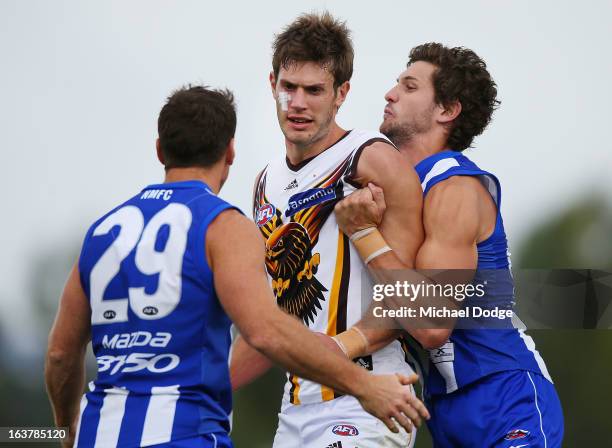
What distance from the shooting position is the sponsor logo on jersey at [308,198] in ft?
21.7

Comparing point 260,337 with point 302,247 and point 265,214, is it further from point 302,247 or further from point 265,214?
point 265,214

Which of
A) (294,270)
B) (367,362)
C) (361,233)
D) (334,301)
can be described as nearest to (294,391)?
(367,362)

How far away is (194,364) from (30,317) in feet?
122

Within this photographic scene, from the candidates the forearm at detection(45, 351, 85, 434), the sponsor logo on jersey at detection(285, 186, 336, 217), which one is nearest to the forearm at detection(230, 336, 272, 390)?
the sponsor logo on jersey at detection(285, 186, 336, 217)

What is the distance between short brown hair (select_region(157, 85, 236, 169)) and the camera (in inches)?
209

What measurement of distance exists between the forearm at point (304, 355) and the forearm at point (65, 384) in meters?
1.11

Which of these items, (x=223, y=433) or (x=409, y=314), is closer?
(x=223, y=433)

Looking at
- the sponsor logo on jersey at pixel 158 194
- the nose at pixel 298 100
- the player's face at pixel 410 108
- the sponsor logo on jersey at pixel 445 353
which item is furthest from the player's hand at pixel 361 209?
the sponsor logo on jersey at pixel 158 194

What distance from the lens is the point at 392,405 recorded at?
5055 mm

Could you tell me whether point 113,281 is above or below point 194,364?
above

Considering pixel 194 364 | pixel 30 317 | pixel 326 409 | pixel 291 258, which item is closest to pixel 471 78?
pixel 291 258

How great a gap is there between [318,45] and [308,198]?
98 centimetres

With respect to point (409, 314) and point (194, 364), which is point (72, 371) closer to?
point (194, 364)

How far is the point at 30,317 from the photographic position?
40688 millimetres
